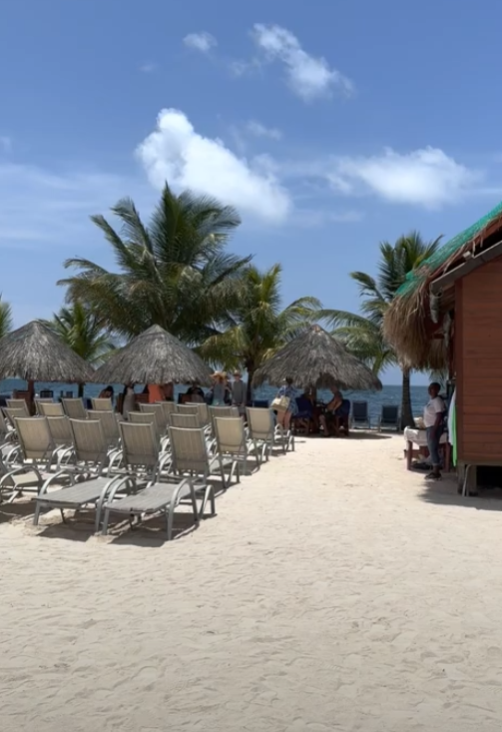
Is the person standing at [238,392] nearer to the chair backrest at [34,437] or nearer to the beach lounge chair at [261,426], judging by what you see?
the beach lounge chair at [261,426]

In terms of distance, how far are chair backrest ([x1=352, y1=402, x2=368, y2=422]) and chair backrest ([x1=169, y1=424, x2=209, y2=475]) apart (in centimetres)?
1289

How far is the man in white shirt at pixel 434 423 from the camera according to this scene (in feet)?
32.7

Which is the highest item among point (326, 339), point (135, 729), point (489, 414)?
point (326, 339)

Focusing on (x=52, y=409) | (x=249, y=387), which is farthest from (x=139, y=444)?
(x=249, y=387)

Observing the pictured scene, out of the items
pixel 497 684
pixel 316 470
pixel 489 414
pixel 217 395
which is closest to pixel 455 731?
pixel 497 684

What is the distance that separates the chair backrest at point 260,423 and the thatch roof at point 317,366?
6.52 m

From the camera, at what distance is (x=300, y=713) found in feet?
9.65

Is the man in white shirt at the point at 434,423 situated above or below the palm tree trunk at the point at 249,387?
below

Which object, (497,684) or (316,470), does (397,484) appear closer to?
(316,470)

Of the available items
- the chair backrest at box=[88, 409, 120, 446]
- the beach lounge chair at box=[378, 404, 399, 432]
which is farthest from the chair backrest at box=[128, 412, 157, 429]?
the beach lounge chair at box=[378, 404, 399, 432]

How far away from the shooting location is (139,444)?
761cm

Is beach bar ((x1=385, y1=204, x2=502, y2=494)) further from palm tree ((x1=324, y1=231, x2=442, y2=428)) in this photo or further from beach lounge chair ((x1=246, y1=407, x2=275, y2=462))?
palm tree ((x1=324, y1=231, x2=442, y2=428))

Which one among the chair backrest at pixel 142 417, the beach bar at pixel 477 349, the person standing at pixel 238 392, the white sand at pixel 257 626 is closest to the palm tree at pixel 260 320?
the person standing at pixel 238 392

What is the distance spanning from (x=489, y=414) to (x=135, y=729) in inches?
266
